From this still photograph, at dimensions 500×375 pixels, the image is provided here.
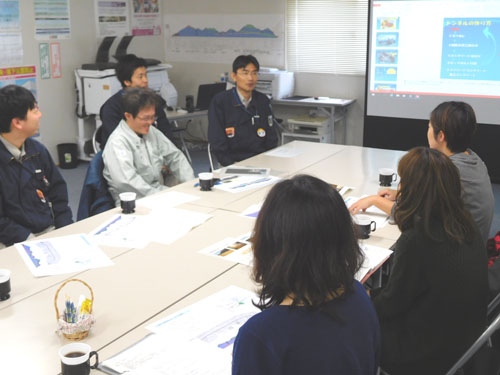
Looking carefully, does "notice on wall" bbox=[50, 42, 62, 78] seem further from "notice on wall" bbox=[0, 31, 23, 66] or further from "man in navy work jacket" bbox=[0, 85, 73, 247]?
"man in navy work jacket" bbox=[0, 85, 73, 247]

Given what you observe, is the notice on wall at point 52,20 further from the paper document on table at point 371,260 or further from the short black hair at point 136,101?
the paper document on table at point 371,260

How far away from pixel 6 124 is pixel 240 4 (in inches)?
183

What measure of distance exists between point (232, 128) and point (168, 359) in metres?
2.81

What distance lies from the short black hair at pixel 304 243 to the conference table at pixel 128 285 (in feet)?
2.15

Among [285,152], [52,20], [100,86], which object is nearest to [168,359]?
[285,152]

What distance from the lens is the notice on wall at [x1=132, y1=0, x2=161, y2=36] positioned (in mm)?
6975

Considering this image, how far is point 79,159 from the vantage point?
6.48 m

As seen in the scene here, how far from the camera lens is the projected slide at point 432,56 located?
531 cm

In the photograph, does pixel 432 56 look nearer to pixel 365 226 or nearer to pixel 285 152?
pixel 285 152

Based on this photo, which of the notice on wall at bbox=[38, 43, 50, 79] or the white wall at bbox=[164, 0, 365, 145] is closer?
the notice on wall at bbox=[38, 43, 50, 79]

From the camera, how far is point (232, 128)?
164 inches

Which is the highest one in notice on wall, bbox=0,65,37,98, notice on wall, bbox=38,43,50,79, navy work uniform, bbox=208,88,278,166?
notice on wall, bbox=38,43,50,79

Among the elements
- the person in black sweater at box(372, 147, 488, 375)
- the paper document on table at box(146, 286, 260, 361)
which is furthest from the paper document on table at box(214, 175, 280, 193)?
the person in black sweater at box(372, 147, 488, 375)

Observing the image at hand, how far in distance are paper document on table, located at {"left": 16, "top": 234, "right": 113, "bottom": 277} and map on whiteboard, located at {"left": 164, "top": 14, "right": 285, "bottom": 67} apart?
481 centimetres
